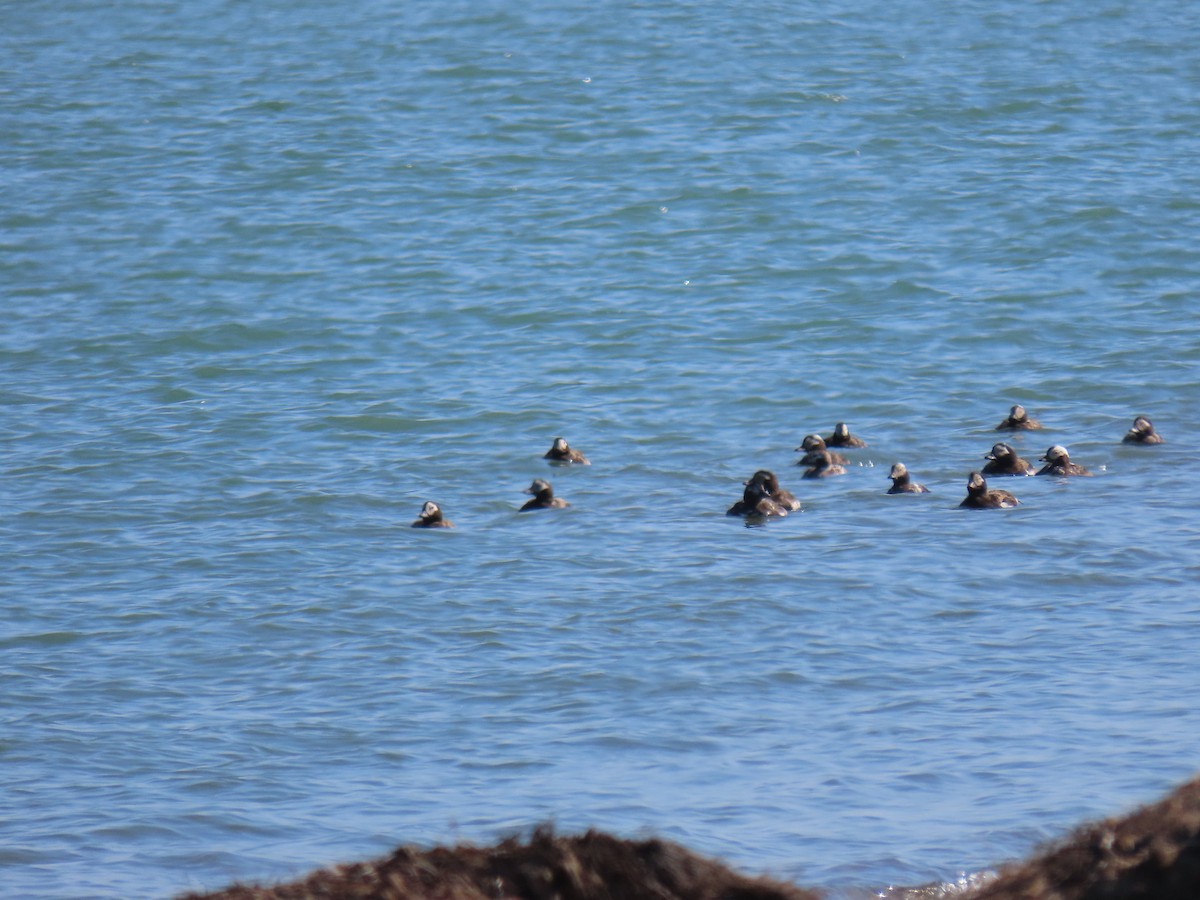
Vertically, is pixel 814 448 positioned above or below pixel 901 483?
above

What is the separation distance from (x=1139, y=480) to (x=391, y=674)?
27.7ft

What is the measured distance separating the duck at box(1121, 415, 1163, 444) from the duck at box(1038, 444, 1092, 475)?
93 centimetres

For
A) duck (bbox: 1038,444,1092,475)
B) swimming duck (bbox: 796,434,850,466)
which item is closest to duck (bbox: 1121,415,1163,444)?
duck (bbox: 1038,444,1092,475)

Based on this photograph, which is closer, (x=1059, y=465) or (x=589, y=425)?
(x=1059, y=465)

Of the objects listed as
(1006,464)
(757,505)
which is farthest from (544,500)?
(1006,464)

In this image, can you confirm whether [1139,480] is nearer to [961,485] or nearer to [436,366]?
[961,485]

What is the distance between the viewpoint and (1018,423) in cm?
1972

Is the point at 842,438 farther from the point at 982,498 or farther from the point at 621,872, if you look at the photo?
the point at 621,872

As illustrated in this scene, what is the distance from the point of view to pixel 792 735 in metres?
10.4

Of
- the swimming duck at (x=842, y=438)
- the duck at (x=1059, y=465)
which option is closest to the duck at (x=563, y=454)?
the swimming duck at (x=842, y=438)

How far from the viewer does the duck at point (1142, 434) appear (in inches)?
718

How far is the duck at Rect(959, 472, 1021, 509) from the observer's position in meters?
16.5

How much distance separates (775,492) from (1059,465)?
3150mm

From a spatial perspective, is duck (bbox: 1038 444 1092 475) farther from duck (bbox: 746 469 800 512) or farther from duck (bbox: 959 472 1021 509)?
duck (bbox: 746 469 800 512)
